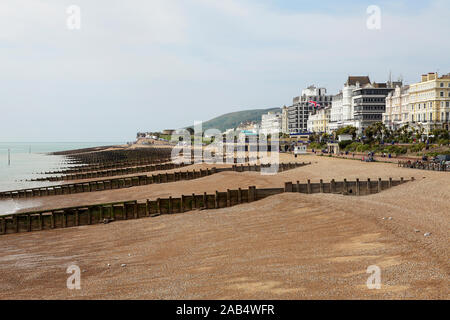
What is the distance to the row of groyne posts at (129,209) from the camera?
28891 mm

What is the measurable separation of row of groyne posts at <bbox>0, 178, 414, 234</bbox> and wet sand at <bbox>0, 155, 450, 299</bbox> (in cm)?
111

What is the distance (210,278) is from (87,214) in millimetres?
17077

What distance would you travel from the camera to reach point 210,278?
14.8 m

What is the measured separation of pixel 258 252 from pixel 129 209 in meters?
14.8

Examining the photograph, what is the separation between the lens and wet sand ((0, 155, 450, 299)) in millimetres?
13352

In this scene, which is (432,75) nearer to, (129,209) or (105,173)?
(105,173)

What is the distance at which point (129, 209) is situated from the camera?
2981 cm
